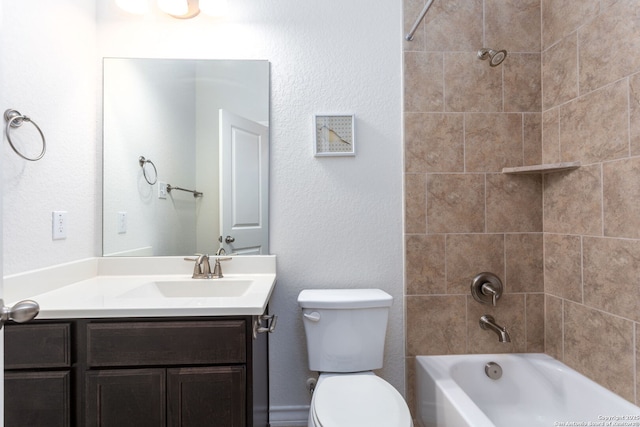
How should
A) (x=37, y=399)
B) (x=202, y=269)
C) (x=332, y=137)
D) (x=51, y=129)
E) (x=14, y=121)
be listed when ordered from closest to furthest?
(x=37, y=399) → (x=14, y=121) → (x=51, y=129) → (x=202, y=269) → (x=332, y=137)

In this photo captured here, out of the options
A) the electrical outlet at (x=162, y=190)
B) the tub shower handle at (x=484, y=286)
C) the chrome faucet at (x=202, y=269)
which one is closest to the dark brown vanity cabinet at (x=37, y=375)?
the chrome faucet at (x=202, y=269)

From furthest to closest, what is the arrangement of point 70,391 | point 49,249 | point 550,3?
point 550,3
point 49,249
point 70,391

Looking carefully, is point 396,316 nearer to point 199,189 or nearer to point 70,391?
point 199,189

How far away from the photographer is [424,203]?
173 centimetres

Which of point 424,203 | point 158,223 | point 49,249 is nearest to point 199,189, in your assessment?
point 158,223

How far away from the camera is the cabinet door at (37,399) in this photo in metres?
1.04

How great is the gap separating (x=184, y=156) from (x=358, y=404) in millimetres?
1394

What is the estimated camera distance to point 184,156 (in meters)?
1.72

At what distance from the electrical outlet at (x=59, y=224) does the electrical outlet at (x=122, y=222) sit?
25 centimetres

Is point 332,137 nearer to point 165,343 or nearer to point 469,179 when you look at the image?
point 469,179

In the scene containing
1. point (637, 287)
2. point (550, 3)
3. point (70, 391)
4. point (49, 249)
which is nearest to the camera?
point (70, 391)

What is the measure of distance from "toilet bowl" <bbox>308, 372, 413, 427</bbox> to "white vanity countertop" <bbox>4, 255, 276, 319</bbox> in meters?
0.44

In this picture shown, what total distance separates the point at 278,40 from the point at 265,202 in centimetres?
85

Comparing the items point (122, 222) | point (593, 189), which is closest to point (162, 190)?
point (122, 222)
